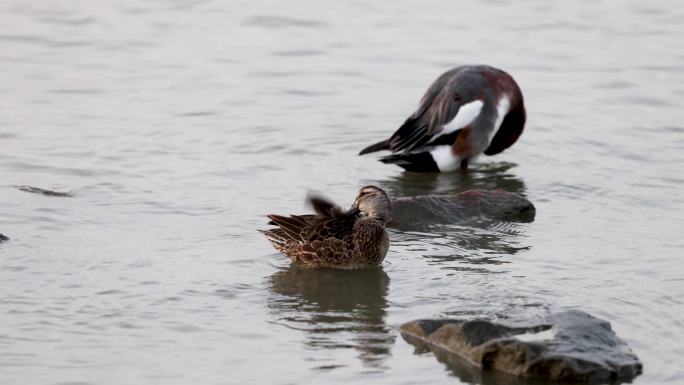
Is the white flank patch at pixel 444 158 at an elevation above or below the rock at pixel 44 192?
above

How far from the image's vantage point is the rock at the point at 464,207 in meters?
9.46

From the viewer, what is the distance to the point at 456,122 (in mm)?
11070

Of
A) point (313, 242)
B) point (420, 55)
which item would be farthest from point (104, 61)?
point (313, 242)

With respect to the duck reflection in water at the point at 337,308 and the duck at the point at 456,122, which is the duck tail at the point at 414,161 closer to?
the duck at the point at 456,122

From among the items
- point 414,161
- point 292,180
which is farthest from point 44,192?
point 414,161

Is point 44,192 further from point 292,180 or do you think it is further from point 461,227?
point 461,227

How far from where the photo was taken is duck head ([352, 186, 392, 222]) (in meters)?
8.67

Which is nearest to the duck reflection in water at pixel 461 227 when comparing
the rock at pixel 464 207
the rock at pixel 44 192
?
the rock at pixel 464 207

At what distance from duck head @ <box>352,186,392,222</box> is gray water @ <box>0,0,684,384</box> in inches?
13.6

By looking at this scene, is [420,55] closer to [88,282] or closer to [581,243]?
[581,243]

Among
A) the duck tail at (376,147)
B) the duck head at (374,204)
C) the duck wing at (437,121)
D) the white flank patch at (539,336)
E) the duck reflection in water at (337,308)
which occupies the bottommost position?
the duck reflection in water at (337,308)

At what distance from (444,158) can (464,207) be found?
1583 millimetres

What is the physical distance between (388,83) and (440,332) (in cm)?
727

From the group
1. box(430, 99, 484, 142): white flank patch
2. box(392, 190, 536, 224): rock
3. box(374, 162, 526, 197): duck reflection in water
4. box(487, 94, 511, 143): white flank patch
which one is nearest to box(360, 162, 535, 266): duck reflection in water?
box(392, 190, 536, 224): rock
